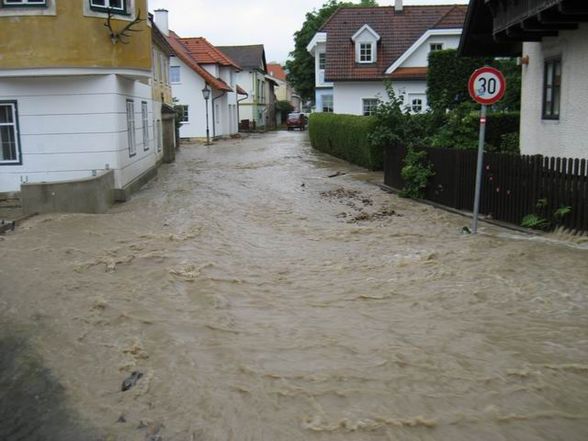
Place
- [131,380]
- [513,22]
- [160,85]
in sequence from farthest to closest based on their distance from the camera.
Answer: [160,85] → [513,22] → [131,380]

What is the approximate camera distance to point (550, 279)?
9.03 m

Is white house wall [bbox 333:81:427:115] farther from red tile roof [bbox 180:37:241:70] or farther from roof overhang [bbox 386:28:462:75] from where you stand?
red tile roof [bbox 180:37:241:70]

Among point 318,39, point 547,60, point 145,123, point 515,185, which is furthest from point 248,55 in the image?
point 515,185

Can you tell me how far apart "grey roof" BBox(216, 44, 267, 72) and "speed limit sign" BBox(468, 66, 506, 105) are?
5590 centimetres

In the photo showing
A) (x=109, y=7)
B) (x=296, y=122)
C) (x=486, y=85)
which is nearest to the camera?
(x=486, y=85)

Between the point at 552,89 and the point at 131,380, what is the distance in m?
12.2

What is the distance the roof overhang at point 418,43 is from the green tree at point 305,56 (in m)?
28.3

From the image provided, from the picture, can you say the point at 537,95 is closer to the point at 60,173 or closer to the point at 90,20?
the point at 90,20

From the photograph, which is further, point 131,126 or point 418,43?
point 418,43

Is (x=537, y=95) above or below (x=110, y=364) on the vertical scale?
above

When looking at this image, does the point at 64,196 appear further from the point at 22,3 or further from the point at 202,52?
the point at 202,52

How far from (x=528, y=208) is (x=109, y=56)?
374 inches

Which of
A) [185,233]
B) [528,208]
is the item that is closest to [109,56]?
[185,233]

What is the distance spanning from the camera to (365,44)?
39156mm
